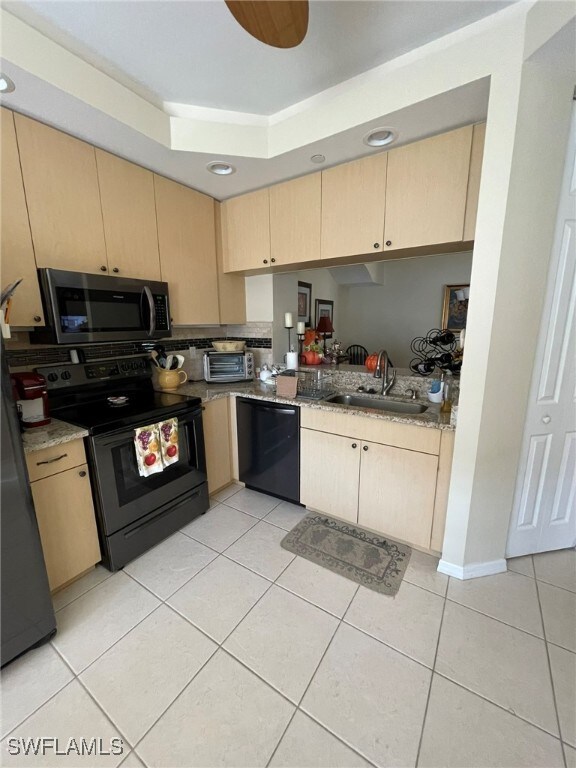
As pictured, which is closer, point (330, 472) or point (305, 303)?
point (330, 472)

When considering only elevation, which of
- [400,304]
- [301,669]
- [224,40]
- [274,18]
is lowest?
[301,669]

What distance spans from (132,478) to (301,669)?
4.13ft

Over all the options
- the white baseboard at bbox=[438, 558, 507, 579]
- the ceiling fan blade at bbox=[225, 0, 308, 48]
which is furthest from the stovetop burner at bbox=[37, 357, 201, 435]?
the white baseboard at bbox=[438, 558, 507, 579]

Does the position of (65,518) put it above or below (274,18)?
below

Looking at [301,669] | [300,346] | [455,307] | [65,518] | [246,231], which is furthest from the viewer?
[455,307]

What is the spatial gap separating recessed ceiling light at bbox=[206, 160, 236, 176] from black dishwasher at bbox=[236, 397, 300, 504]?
158cm

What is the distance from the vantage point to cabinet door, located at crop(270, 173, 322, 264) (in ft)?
6.93

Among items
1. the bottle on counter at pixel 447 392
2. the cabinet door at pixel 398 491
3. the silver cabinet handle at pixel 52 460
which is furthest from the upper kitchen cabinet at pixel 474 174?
the silver cabinet handle at pixel 52 460

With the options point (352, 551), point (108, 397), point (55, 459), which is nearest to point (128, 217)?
point (108, 397)

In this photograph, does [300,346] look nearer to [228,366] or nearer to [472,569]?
[228,366]

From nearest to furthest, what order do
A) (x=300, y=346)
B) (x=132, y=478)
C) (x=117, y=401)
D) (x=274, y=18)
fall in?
(x=274, y=18) < (x=132, y=478) < (x=117, y=401) < (x=300, y=346)

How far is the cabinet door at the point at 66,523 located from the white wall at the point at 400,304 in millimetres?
4251

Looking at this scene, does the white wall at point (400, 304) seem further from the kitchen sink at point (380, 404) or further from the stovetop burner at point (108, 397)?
the stovetop burner at point (108, 397)

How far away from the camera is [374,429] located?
1.91m
